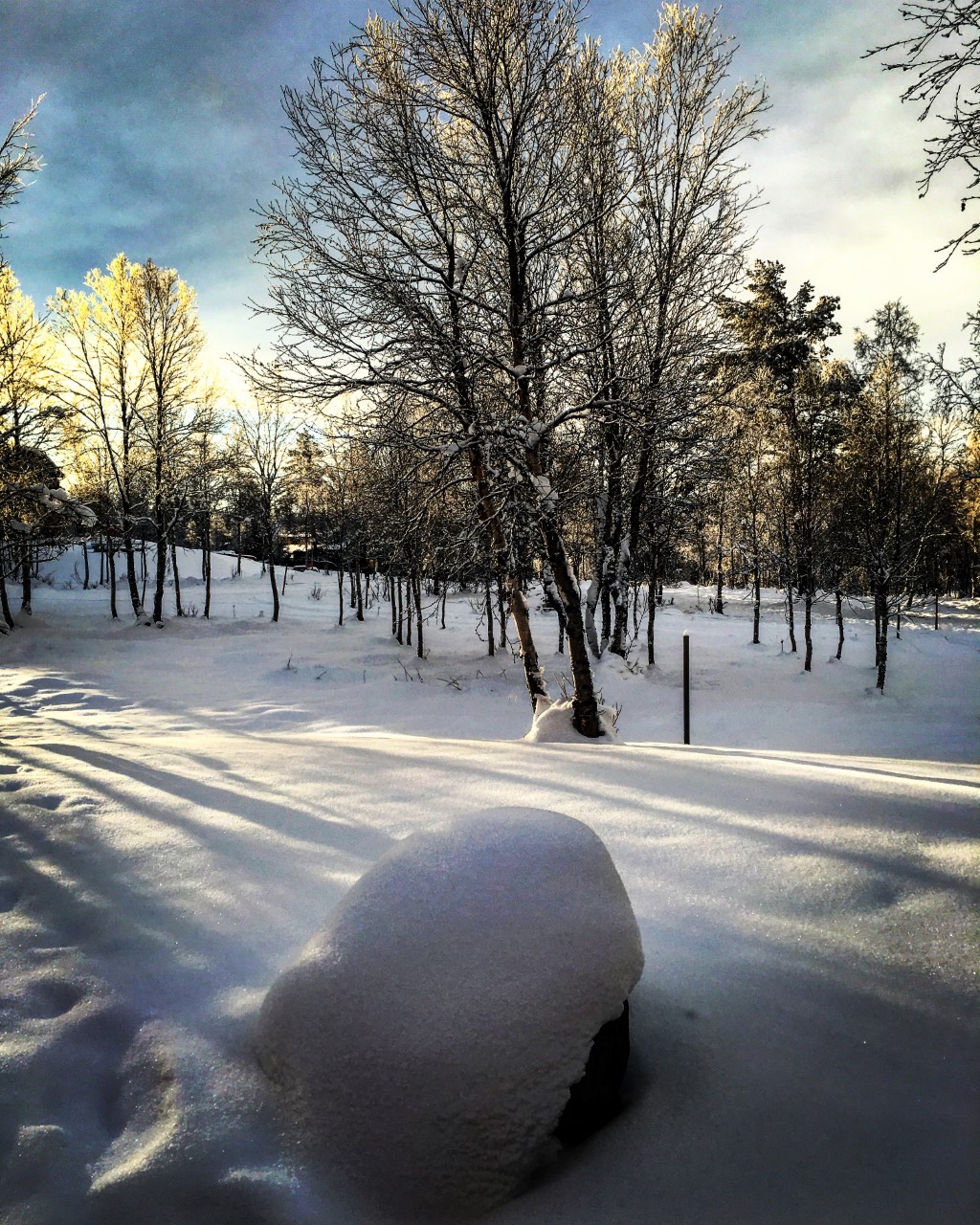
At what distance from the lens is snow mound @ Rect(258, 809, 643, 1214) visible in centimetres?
143

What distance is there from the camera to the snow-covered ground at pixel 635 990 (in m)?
1.41

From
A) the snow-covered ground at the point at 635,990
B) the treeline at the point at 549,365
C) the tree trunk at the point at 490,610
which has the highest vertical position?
the treeline at the point at 549,365

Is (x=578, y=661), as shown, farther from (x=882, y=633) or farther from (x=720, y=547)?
(x=720, y=547)

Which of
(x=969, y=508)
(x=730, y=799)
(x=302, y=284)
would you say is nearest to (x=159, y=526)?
(x=302, y=284)

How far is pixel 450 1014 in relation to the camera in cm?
154

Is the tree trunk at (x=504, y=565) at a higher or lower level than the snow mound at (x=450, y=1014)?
higher

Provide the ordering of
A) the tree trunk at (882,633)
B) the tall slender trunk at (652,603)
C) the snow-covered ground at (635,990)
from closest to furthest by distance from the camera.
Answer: the snow-covered ground at (635,990), the tree trunk at (882,633), the tall slender trunk at (652,603)

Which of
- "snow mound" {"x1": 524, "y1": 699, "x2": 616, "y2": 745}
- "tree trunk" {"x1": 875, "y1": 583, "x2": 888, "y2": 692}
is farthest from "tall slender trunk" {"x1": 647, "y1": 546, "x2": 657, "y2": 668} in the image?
"snow mound" {"x1": 524, "y1": 699, "x2": 616, "y2": 745}

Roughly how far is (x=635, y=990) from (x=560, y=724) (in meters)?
4.64

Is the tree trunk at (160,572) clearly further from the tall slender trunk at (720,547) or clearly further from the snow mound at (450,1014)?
the snow mound at (450,1014)

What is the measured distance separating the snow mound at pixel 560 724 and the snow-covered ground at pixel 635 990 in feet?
5.49

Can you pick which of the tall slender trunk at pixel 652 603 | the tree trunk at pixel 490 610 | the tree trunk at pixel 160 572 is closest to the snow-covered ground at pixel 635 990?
the tree trunk at pixel 490 610

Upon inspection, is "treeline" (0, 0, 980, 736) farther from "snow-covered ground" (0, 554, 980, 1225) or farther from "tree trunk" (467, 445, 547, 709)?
"snow-covered ground" (0, 554, 980, 1225)

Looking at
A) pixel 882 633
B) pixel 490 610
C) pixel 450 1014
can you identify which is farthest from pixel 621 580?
pixel 450 1014
